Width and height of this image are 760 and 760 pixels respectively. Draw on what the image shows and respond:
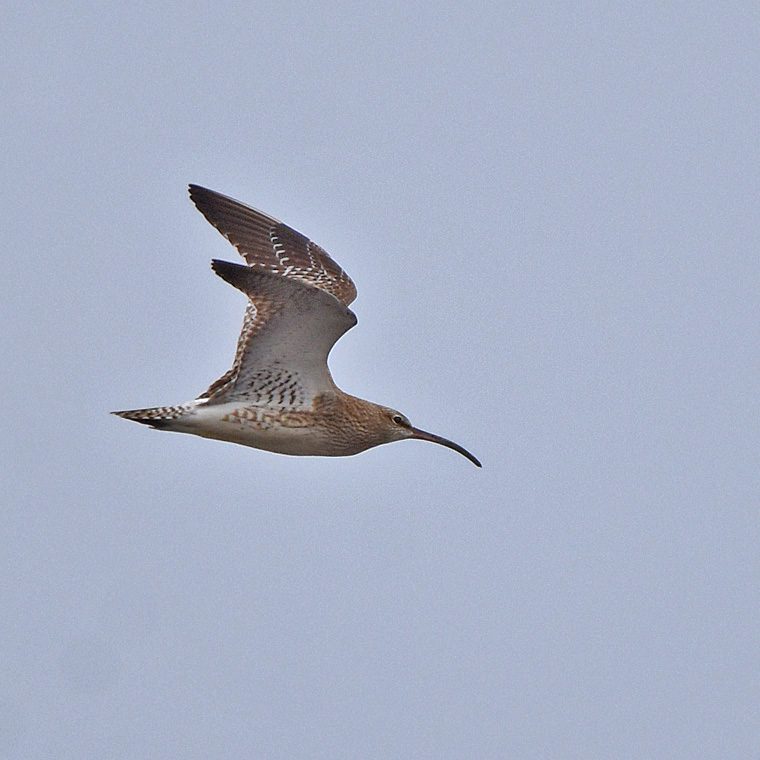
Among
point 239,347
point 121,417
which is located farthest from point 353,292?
point 121,417

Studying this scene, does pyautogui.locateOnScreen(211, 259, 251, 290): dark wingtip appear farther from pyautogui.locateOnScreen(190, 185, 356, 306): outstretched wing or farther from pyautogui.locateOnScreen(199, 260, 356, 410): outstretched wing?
pyautogui.locateOnScreen(190, 185, 356, 306): outstretched wing

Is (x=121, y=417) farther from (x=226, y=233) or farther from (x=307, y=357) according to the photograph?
(x=226, y=233)

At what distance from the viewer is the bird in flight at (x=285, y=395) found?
1433 centimetres

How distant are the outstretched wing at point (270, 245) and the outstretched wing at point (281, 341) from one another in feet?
4.56

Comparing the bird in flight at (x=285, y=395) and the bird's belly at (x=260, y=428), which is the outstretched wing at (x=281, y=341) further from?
the bird's belly at (x=260, y=428)

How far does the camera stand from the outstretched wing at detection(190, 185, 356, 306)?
685 inches

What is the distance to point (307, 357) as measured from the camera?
50.0ft

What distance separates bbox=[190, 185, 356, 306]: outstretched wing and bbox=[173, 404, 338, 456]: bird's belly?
2076 mm

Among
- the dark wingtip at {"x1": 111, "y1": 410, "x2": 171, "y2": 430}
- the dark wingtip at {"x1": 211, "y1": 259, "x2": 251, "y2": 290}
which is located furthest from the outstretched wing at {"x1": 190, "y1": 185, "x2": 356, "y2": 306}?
the dark wingtip at {"x1": 211, "y1": 259, "x2": 251, "y2": 290}

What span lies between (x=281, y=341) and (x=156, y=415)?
1.43 meters

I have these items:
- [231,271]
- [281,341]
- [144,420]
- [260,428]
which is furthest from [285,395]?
[231,271]

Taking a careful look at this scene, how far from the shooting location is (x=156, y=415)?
49.8 ft

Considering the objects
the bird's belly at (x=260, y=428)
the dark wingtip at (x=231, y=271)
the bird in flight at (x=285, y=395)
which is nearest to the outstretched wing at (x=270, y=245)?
the bird in flight at (x=285, y=395)

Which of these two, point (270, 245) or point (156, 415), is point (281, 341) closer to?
point (156, 415)
